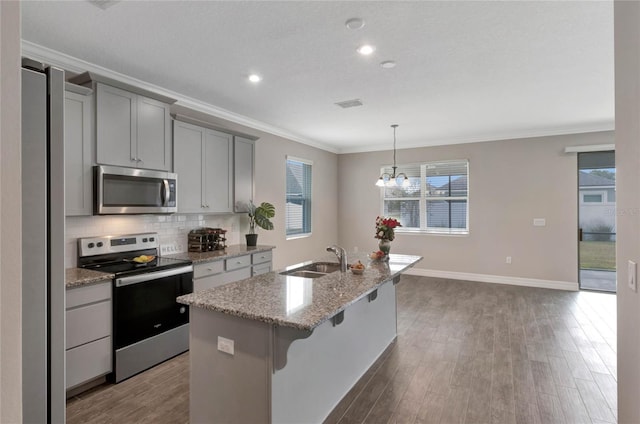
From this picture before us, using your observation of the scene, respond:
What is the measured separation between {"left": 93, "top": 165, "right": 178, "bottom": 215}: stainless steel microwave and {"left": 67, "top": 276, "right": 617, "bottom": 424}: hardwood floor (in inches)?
55.8

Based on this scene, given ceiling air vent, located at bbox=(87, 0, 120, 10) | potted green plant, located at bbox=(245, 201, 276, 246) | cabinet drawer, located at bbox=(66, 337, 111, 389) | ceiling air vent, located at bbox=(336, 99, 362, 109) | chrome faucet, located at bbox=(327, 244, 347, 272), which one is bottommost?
cabinet drawer, located at bbox=(66, 337, 111, 389)

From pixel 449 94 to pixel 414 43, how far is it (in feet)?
4.78

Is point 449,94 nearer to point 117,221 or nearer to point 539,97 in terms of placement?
point 539,97

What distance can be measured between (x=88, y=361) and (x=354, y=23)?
3082 millimetres

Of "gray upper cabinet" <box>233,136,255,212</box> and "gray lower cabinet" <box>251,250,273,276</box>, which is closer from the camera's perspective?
"gray lower cabinet" <box>251,250,273,276</box>

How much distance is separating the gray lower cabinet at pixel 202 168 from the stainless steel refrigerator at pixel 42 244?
2391mm

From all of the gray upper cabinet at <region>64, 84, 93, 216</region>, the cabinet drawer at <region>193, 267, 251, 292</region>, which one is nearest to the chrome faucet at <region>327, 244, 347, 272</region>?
the cabinet drawer at <region>193, 267, 251, 292</region>

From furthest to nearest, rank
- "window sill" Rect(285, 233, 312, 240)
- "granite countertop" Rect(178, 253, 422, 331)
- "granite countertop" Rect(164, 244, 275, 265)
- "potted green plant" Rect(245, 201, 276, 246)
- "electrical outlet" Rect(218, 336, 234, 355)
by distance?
"window sill" Rect(285, 233, 312, 240) < "potted green plant" Rect(245, 201, 276, 246) < "granite countertop" Rect(164, 244, 275, 265) < "electrical outlet" Rect(218, 336, 234, 355) < "granite countertop" Rect(178, 253, 422, 331)

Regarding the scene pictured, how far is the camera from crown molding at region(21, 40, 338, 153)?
9.09 ft

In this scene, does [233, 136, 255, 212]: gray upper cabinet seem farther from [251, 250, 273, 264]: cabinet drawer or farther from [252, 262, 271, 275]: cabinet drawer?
[252, 262, 271, 275]: cabinet drawer

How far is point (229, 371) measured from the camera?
1.88m

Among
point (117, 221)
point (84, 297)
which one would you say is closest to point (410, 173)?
point (117, 221)
